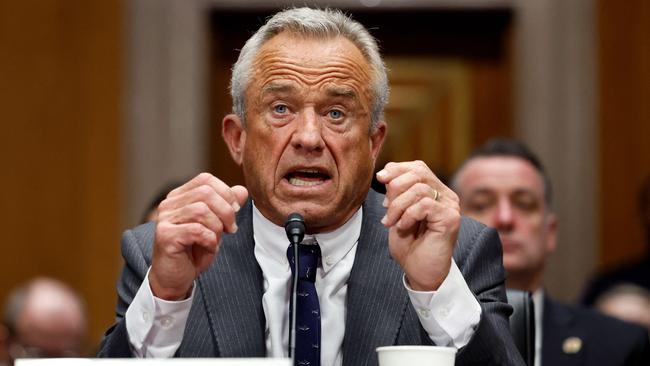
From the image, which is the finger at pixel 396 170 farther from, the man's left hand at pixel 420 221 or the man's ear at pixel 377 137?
the man's ear at pixel 377 137

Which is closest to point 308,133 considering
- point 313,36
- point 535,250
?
point 313,36

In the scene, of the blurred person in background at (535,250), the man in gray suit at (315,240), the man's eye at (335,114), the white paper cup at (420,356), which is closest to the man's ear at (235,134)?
the man in gray suit at (315,240)

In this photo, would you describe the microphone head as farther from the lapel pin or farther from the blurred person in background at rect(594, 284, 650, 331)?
the blurred person in background at rect(594, 284, 650, 331)

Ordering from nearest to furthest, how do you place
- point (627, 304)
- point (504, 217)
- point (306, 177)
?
point (306, 177)
point (504, 217)
point (627, 304)

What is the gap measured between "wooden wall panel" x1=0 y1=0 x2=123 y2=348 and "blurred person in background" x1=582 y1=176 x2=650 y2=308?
2.27m

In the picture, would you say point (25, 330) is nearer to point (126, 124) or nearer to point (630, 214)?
point (126, 124)

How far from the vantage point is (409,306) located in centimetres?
293

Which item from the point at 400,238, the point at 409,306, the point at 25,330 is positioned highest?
the point at 400,238

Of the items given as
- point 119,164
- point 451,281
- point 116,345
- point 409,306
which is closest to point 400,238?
point 451,281

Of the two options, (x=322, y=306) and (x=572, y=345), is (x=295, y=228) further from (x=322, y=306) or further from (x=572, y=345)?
(x=572, y=345)

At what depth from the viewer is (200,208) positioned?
256 centimetres

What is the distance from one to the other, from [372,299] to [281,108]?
506mm

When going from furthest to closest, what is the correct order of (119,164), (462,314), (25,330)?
1. (119,164)
2. (25,330)
3. (462,314)

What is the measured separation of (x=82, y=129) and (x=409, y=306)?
351cm
